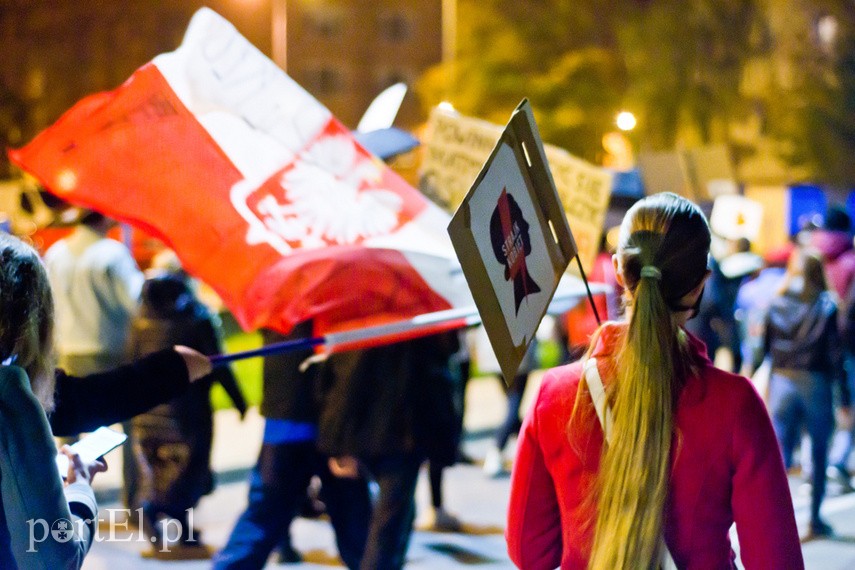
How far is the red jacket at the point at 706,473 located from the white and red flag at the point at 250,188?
5.55 ft

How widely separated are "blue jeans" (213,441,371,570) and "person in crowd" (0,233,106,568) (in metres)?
2.33

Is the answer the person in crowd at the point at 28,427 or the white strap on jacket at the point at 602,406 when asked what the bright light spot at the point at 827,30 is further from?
the person in crowd at the point at 28,427

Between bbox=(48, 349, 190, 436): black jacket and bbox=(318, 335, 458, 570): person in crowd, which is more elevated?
bbox=(48, 349, 190, 436): black jacket

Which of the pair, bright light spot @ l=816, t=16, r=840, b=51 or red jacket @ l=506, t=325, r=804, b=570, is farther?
bright light spot @ l=816, t=16, r=840, b=51

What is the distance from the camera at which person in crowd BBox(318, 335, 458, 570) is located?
4969mm

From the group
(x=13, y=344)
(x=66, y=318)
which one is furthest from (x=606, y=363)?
(x=66, y=318)

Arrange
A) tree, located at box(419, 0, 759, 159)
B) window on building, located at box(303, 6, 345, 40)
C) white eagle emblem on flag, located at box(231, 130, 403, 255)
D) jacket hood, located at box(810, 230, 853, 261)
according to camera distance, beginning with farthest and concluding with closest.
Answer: window on building, located at box(303, 6, 345, 40) < tree, located at box(419, 0, 759, 159) < jacket hood, located at box(810, 230, 853, 261) < white eagle emblem on flag, located at box(231, 130, 403, 255)

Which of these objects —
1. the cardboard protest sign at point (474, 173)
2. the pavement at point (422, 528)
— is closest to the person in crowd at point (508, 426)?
the pavement at point (422, 528)

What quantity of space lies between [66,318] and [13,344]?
523 centimetres

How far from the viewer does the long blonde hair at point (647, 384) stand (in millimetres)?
2367

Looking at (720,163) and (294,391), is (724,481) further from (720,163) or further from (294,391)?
(720,163)

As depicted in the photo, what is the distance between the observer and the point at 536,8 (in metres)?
37.4

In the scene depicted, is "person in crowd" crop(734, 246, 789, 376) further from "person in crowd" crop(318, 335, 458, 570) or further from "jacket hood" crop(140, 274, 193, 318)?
"person in crowd" crop(318, 335, 458, 570)

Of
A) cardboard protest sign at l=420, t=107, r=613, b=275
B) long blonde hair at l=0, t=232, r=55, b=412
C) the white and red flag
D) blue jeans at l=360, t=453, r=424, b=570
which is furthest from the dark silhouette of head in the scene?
cardboard protest sign at l=420, t=107, r=613, b=275
